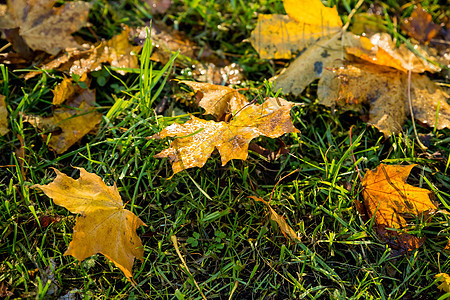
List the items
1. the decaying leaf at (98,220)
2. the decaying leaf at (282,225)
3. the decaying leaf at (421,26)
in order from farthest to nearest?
the decaying leaf at (421,26), the decaying leaf at (282,225), the decaying leaf at (98,220)

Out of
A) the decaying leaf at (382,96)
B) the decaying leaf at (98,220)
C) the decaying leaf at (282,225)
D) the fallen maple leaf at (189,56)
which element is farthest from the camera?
the fallen maple leaf at (189,56)

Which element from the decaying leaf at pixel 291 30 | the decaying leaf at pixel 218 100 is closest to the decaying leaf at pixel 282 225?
the decaying leaf at pixel 218 100

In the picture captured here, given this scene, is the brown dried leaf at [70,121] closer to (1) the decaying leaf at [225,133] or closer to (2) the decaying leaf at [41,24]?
(2) the decaying leaf at [41,24]

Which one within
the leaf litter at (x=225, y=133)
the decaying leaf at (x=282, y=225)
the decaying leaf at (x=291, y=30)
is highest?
the decaying leaf at (x=291, y=30)

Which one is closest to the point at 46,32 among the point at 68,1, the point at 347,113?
the point at 68,1

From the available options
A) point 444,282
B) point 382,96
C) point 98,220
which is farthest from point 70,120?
point 444,282

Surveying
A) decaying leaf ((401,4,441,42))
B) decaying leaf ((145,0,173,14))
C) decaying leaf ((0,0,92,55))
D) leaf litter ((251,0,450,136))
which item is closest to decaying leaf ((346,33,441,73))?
leaf litter ((251,0,450,136))

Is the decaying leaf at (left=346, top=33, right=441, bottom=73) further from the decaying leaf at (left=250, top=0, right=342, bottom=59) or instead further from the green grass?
the green grass

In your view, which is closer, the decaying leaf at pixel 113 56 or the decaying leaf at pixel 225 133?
the decaying leaf at pixel 225 133

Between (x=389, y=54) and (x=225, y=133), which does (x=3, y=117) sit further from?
(x=389, y=54)
